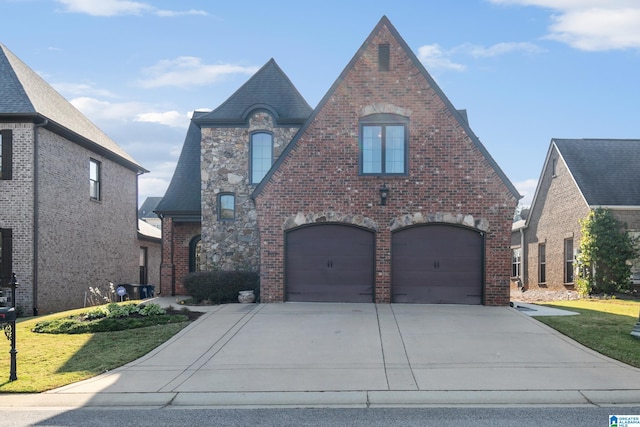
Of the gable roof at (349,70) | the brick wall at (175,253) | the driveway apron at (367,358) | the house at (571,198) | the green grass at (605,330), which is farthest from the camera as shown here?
the house at (571,198)

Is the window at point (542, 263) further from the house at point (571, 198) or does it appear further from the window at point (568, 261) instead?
the window at point (568, 261)

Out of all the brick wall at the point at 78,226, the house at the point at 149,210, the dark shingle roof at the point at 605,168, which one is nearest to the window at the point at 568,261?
the dark shingle roof at the point at 605,168

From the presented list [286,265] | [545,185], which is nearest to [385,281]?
[286,265]

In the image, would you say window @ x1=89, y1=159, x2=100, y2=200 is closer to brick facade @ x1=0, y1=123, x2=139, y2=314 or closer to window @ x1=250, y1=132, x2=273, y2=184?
brick facade @ x1=0, y1=123, x2=139, y2=314

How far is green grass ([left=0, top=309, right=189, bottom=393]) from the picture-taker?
9633mm

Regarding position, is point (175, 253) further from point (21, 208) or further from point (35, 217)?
point (21, 208)

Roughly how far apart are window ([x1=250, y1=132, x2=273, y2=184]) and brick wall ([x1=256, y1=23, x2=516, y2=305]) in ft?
14.0

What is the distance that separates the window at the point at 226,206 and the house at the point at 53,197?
528 cm

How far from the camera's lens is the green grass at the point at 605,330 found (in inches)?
442

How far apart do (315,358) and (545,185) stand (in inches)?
924

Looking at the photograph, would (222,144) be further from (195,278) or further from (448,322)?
(448,322)

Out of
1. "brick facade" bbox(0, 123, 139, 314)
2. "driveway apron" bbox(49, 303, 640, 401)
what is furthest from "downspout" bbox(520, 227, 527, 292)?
"brick facade" bbox(0, 123, 139, 314)

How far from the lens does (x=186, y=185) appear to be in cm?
2405

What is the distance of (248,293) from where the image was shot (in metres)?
17.8
